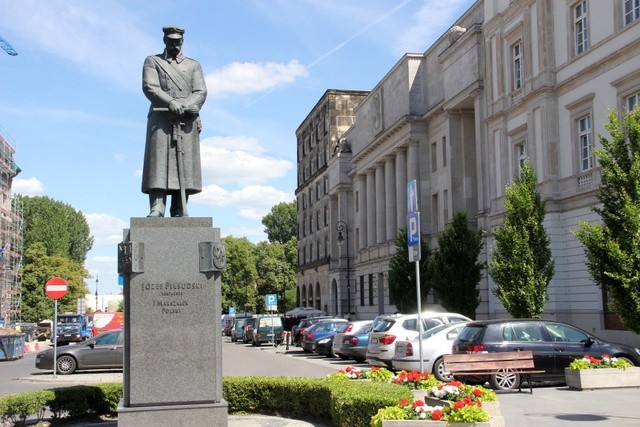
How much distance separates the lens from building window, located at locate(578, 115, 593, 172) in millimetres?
33344

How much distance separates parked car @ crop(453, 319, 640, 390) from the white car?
167 centimetres

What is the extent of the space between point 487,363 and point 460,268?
69.0 feet

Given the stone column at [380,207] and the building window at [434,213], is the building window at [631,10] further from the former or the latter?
the stone column at [380,207]

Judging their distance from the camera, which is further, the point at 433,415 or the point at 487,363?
the point at 487,363

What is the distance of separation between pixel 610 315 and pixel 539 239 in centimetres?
517

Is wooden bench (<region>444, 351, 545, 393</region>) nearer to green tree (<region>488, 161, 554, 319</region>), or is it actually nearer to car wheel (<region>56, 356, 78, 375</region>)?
green tree (<region>488, 161, 554, 319</region>)

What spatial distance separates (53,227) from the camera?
10244 cm

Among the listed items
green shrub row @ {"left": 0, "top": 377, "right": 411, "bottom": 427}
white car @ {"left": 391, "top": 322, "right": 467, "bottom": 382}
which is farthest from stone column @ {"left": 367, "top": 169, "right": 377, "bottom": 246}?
green shrub row @ {"left": 0, "top": 377, "right": 411, "bottom": 427}

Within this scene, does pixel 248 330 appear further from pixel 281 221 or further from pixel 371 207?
pixel 281 221

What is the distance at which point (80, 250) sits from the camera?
112 metres

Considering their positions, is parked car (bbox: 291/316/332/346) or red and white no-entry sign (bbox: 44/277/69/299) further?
parked car (bbox: 291/316/332/346)

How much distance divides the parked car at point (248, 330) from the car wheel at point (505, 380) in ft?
115

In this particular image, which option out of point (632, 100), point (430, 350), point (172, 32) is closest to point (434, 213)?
point (632, 100)

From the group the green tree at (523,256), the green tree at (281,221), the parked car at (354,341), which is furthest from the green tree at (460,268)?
the green tree at (281,221)
